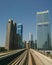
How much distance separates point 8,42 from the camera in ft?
621

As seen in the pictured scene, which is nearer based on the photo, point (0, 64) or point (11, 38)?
point (0, 64)

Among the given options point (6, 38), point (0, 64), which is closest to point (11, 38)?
point (6, 38)

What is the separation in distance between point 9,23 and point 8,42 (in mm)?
26400

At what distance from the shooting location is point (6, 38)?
19362 cm

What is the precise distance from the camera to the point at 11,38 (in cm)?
19388

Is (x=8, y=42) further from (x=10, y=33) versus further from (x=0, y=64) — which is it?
(x=0, y=64)

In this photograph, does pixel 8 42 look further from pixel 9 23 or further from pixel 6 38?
pixel 9 23

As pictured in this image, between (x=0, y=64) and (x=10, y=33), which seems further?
(x=10, y=33)

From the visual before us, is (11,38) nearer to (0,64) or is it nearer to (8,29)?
(8,29)

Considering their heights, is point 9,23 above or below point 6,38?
above

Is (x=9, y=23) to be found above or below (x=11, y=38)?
above

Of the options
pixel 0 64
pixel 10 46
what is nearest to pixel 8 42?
pixel 10 46

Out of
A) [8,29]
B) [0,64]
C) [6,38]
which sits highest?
[8,29]

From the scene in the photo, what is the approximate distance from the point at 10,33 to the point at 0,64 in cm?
16805
